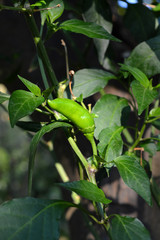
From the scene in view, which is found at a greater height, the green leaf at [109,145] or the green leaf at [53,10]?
the green leaf at [53,10]

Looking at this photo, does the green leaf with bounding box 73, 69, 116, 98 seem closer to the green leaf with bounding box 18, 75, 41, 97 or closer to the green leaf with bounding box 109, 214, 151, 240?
the green leaf with bounding box 18, 75, 41, 97

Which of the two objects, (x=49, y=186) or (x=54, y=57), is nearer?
(x=54, y=57)

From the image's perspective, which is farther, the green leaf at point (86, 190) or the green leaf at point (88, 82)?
the green leaf at point (88, 82)

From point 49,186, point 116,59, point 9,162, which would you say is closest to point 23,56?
point 116,59

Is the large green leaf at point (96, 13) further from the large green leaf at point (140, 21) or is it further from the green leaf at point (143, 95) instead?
the green leaf at point (143, 95)

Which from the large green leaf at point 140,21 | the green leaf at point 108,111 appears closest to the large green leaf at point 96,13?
the large green leaf at point 140,21

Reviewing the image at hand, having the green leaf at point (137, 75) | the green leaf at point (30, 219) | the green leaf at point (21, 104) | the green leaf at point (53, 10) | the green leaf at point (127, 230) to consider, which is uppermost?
the green leaf at point (53, 10)

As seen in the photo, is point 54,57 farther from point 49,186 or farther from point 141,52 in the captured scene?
point 49,186

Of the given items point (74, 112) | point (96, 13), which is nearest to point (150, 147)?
point (74, 112)
